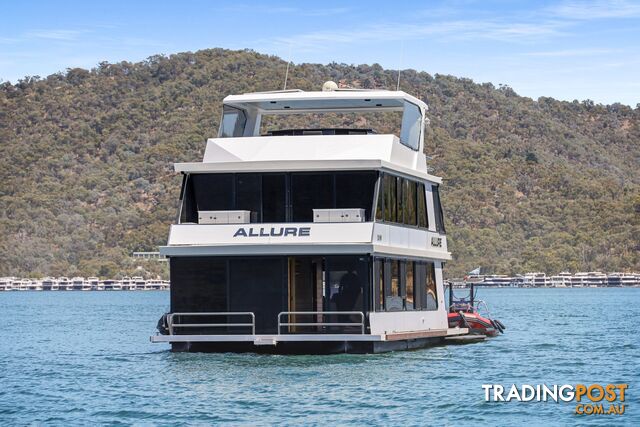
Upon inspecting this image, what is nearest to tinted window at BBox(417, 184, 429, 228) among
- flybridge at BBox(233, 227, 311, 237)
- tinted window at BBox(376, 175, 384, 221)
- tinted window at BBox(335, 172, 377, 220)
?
tinted window at BBox(376, 175, 384, 221)

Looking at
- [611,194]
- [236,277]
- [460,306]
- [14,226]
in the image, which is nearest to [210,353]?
[236,277]

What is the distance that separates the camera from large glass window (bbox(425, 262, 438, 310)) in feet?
112

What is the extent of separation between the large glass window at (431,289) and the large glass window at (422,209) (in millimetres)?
1121

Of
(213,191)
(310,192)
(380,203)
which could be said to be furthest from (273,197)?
(380,203)

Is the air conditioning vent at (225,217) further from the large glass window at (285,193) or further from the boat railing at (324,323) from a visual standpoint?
the boat railing at (324,323)

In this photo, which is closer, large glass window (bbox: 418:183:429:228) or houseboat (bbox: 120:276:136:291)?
large glass window (bbox: 418:183:429:228)

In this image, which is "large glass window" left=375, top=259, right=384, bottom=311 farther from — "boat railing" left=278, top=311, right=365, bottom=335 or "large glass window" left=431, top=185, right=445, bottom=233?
"large glass window" left=431, top=185, right=445, bottom=233

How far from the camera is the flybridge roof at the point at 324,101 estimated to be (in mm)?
32125

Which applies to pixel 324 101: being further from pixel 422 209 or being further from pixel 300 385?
pixel 300 385

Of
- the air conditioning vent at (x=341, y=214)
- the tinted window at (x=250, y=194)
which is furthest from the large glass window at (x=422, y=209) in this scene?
the tinted window at (x=250, y=194)

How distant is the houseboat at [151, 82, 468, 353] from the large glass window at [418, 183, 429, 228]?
1801 millimetres

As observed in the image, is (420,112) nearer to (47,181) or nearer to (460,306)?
(460,306)

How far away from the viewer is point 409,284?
3244 centimetres

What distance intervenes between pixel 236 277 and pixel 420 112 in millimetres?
7416
